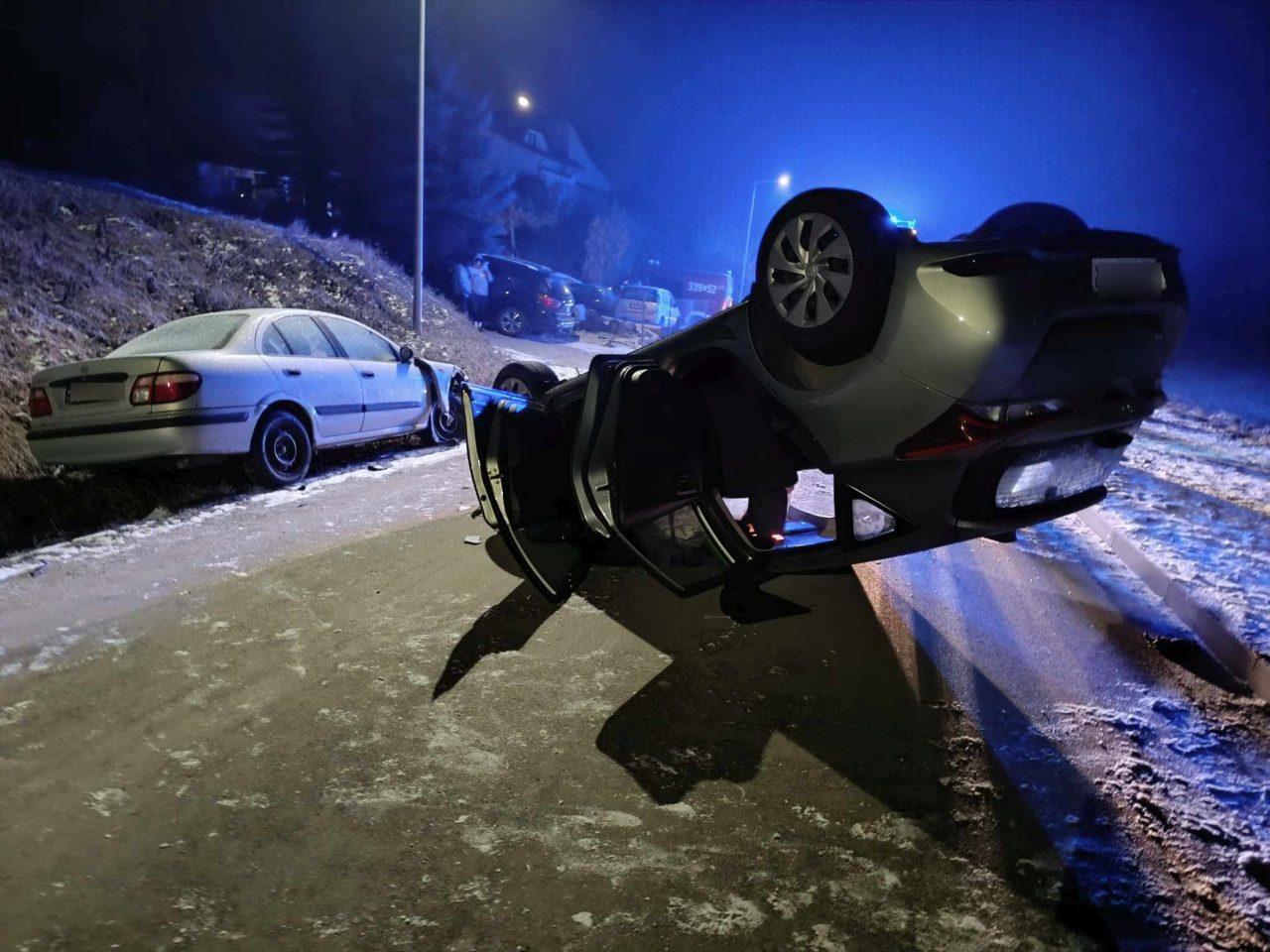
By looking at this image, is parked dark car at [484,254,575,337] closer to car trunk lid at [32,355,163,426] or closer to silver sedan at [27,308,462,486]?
silver sedan at [27,308,462,486]

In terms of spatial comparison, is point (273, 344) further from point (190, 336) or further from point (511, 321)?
point (511, 321)

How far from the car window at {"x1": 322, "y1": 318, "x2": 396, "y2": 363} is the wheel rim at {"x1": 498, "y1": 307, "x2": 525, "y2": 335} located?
43.7 feet

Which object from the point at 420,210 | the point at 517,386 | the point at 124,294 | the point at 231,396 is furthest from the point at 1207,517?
the point at 124,294

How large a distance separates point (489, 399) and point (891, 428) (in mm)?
2346

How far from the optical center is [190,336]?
6.16 meters

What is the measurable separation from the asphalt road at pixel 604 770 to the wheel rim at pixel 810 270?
173 centimetres

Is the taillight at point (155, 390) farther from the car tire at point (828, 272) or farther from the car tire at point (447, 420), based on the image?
the car tire at point (828, 272)

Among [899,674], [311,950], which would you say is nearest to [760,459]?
[899,674]

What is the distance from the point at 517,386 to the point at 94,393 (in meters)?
3.26

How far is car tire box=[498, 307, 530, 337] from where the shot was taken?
68.0 feet

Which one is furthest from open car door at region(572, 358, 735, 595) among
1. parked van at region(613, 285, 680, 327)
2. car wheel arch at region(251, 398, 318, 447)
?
parked van at region(613, 285, 680, 327)

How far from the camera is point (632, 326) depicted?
80.7 ft

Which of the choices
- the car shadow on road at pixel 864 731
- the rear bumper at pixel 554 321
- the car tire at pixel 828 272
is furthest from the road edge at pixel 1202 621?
the rear bumper at pixel 554 321

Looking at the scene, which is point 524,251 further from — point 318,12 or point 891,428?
point 891,428
